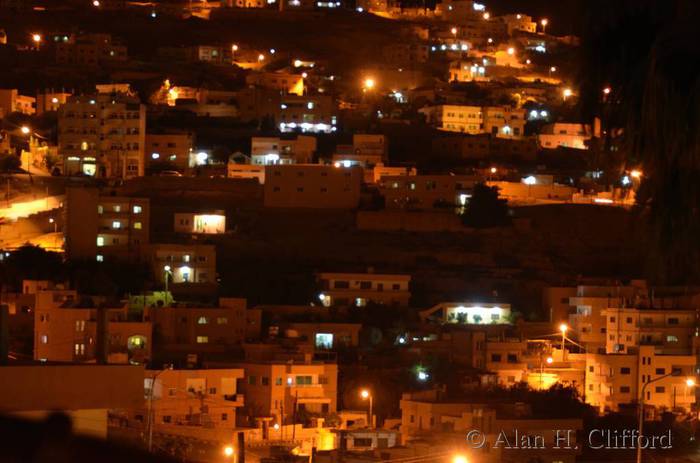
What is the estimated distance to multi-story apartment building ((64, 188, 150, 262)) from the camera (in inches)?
1393

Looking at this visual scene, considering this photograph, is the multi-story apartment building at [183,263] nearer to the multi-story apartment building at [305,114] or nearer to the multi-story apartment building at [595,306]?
the multi-story apartment building at [595,306]

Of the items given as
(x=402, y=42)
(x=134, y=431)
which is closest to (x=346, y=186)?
(x=134, y=431)

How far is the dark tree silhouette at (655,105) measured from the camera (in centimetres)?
366

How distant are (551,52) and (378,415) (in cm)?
4227

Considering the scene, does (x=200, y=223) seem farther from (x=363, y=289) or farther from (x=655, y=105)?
(x=655, y=105)

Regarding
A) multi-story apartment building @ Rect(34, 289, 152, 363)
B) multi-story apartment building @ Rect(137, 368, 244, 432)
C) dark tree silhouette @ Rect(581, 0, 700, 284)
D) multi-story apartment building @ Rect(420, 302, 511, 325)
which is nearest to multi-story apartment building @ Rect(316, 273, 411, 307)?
multi-story apartment building @ Rect(420, 302, 511, 325)

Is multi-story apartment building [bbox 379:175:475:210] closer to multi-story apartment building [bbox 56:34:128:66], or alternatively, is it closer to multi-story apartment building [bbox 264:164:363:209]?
multi-story apartment building [bbox 264:164:363:209]

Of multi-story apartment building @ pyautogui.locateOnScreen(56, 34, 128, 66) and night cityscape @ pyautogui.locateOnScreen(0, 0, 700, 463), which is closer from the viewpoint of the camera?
night cityscape @ pyautogui.locateOnScreen(0, 0, 700, 463)

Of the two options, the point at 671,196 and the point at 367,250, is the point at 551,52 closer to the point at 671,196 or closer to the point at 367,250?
the point at 367,250

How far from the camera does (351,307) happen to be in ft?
107

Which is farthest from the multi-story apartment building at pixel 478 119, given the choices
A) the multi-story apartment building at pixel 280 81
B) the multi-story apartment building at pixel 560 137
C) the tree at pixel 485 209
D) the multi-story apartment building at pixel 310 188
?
the tree at pixel 485 209

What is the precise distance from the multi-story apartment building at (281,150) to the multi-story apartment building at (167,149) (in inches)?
75.8

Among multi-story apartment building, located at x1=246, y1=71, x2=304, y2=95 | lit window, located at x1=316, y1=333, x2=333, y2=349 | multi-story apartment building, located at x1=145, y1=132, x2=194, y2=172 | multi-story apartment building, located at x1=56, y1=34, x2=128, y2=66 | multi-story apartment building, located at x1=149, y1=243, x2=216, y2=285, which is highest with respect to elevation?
multi-story apartment building, located at x1=56, y1=34, x2=128, y2=66

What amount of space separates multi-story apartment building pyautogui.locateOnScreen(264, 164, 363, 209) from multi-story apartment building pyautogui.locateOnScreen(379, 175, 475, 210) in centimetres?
108
